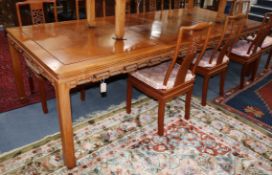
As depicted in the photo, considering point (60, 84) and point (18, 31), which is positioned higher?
point (18, 31)

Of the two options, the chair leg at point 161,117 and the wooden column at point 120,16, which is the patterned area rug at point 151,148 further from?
the wooden column at point 120,16

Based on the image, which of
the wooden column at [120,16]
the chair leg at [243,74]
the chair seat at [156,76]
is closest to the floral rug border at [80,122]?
the chair seat at [156,76]

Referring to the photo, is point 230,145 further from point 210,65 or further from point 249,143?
point 210,65

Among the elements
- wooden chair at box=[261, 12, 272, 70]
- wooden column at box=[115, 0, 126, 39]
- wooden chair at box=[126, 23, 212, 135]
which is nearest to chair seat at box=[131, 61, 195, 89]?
wooden chair at box=[126, 23, 212, 135]

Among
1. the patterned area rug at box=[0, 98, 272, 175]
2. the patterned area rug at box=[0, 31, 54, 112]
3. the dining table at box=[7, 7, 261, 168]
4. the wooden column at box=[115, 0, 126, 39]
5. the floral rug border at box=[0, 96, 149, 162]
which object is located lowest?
the patterned area rug at box=[0, 98, 272, 175]

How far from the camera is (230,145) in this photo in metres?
2.08

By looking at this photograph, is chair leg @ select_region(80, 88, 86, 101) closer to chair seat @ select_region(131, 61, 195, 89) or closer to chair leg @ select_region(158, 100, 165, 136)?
chair seat @ select_region(131, 61, 195, 89)

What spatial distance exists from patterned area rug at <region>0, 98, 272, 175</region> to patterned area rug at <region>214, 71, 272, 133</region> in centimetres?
20

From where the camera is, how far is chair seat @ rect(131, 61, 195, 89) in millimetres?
2003

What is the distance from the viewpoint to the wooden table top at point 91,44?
1.53 m

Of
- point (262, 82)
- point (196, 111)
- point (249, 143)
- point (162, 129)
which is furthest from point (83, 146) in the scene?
point (262, 82)

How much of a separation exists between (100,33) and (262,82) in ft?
7.54

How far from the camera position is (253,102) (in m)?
2.76

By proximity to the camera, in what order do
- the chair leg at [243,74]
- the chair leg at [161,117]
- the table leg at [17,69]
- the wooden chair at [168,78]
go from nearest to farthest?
the wooden chair at [168,78] < the chair leg at [161,117] < the table leg at [17,69] < the chair leg at [243,74]
